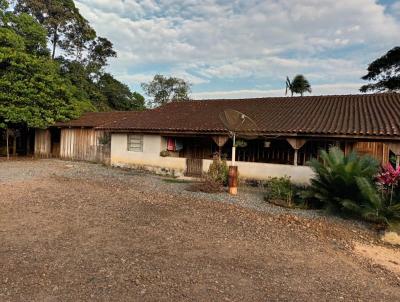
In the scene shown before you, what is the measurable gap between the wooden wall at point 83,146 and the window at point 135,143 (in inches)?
113

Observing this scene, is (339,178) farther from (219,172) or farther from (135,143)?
(135,143)

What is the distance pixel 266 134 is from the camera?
1285 cm

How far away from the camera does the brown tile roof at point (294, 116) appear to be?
12034 mm

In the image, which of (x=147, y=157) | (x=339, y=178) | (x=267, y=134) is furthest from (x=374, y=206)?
(x=147, y=157)

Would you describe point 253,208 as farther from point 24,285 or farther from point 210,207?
point 24,285

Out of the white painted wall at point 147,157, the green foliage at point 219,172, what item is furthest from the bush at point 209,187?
the white painted wall at point 147,157

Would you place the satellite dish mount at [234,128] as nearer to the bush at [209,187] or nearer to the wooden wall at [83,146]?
the bush at [209,187]

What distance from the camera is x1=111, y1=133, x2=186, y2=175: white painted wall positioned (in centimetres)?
1554

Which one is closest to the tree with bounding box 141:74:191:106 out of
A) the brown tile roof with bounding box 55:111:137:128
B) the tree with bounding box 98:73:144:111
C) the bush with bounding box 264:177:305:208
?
the tree with bounding box 98:73:144:111

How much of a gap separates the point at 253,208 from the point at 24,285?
6102mm

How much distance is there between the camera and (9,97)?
18953 mm

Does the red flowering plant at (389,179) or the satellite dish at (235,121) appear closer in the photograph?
the red flowering plant at (389,179)

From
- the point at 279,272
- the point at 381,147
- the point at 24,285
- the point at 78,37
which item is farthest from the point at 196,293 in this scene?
the point at 78,37

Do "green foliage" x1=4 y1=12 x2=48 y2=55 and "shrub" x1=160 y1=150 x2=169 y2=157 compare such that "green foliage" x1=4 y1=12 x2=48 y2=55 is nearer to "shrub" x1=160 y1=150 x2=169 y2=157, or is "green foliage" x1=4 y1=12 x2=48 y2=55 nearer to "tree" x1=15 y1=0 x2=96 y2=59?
"tree" x1=15 y1=0 x2=96 y2=59
